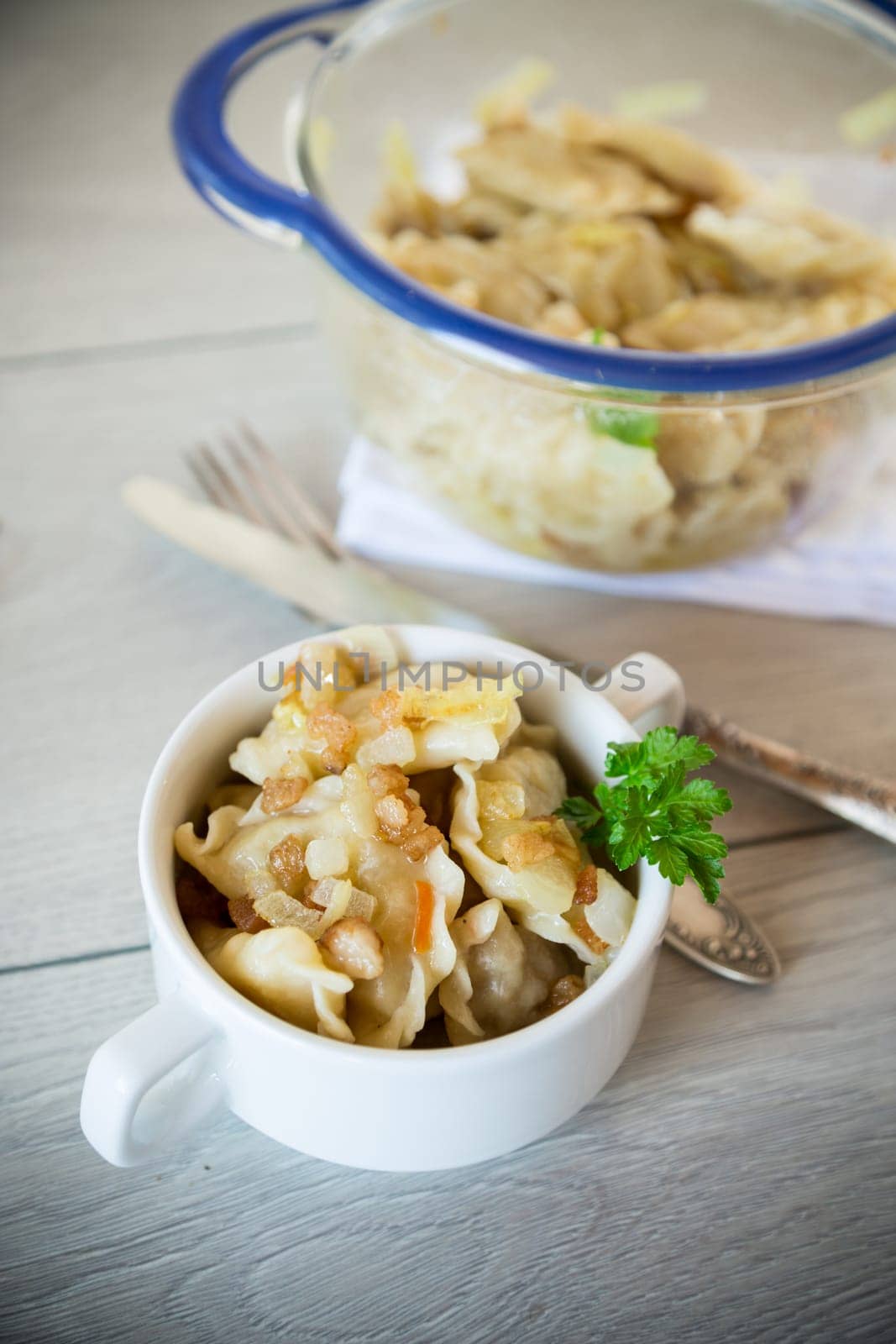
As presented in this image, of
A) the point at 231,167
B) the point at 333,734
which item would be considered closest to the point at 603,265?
the point at 231,167

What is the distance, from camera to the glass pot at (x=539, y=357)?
95 cm

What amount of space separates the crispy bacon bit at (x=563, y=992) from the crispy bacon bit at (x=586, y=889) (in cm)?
5

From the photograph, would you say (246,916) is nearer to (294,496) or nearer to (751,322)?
(294,496)

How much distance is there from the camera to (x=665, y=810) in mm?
731

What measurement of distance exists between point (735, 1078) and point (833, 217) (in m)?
0.92

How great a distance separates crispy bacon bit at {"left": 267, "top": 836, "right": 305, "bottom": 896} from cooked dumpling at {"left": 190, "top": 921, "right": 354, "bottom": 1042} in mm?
50

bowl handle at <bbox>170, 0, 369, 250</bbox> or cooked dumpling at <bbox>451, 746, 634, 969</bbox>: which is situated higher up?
bowl handle at <bbox>170, 0, 369, 250</bbox>

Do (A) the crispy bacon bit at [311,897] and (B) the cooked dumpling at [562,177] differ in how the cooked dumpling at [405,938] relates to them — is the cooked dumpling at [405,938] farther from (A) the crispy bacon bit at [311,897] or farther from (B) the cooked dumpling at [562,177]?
(B) the cooked dumpling at [562,177]

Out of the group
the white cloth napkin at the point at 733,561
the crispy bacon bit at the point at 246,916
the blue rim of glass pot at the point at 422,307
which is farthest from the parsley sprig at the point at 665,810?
the white cloth napkin at the point at 733,561

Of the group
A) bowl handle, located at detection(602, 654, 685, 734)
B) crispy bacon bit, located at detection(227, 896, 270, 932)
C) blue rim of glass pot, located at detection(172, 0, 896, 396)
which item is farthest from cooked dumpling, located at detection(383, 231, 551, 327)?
crispy bacon bit, located at detection(227, 896, 270, 932)

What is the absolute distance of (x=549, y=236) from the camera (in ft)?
4.03

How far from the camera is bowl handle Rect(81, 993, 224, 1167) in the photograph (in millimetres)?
608

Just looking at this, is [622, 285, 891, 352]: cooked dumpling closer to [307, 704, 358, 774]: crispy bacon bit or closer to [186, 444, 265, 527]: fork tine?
[186, 444, 265, 527]: fork tine

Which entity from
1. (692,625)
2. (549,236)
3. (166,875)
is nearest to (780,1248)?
(166,875)
